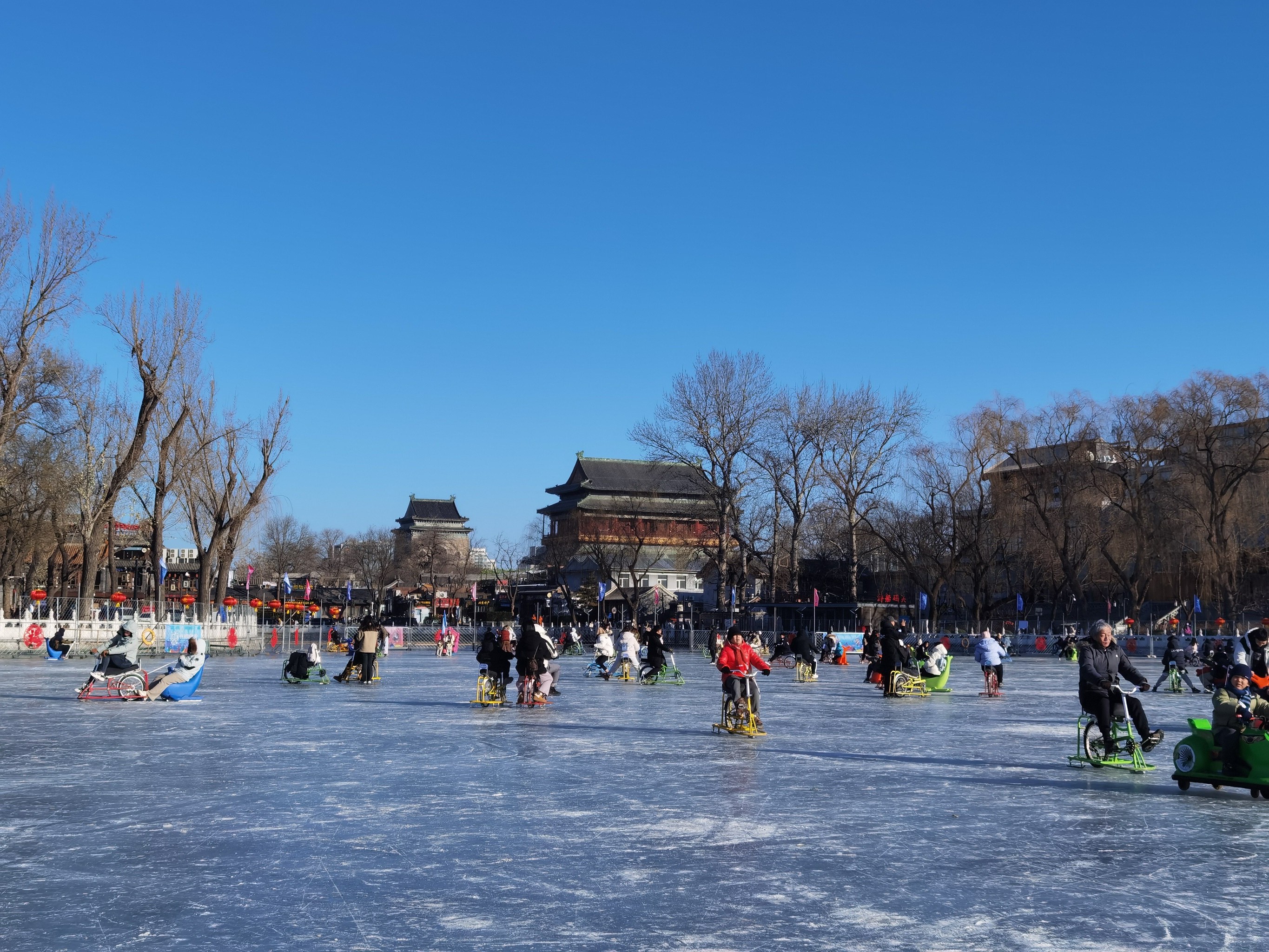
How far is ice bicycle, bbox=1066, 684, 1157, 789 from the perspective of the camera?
1212 cm

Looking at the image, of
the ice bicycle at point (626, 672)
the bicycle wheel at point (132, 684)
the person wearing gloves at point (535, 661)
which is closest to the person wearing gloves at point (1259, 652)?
the person wearing gloves at point (535, 661)

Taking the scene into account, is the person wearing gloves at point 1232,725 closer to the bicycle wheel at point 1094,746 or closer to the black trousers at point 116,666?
the bicycle wheel at point 1094,746

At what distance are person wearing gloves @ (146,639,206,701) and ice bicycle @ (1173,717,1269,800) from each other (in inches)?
627

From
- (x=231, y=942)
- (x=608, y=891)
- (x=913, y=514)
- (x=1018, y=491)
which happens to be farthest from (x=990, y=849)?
(x=913, y=514)

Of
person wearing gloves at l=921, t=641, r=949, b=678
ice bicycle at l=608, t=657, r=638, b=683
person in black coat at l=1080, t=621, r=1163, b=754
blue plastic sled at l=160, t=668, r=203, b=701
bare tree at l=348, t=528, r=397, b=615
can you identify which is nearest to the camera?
person in black coat at l=1080, t=621, r=1163, b=754

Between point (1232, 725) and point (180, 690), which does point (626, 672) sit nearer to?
point (180, 690)

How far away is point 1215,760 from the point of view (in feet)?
35.1

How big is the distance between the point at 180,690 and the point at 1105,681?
15.6 metres

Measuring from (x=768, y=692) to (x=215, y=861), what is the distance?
18.8 m

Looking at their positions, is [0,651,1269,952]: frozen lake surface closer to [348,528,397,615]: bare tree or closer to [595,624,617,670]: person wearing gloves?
[595,624,617,670]: person wearing gloves

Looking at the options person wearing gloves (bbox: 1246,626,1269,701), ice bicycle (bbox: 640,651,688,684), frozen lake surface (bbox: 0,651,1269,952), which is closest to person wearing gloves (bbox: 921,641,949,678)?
ice bicycle (bbox: 640,651,688,684)

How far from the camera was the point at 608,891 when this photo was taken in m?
6.75

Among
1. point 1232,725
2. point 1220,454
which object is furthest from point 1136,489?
point 1232,725

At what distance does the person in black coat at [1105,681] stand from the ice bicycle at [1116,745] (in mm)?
36
